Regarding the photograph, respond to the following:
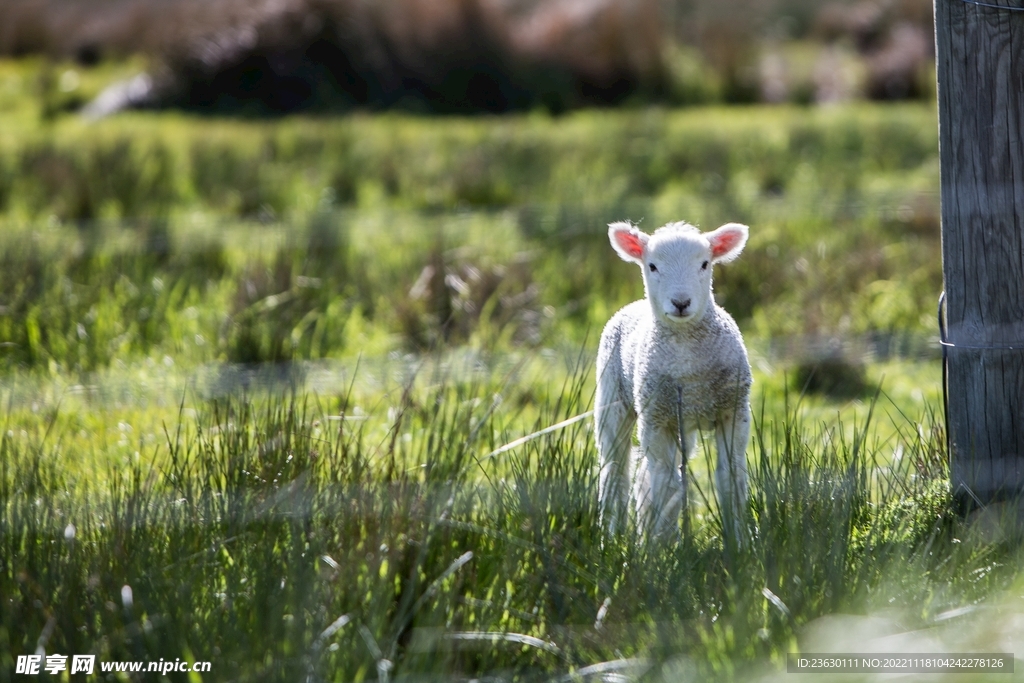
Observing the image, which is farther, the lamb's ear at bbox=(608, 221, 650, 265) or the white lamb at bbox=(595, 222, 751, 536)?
the lamb's ear at bbox=(608, 221, 650, 265)

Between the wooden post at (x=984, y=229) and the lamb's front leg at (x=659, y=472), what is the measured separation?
0.77 meters

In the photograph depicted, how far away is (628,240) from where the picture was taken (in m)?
3.26

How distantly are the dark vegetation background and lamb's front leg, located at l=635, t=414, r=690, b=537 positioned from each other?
10.4 meters

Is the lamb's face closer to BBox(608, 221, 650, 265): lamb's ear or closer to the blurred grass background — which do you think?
BBox(608, 221, 650, 265): lamb's ear

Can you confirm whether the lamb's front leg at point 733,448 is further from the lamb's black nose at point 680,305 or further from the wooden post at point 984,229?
the wooden post at point 984,229

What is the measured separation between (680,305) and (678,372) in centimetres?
21

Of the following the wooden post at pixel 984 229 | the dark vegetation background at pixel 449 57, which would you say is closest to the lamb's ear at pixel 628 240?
the wooden post at pixel 984 229

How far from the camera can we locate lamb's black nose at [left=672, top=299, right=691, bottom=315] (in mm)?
2965

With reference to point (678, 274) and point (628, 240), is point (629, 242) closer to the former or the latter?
point (628, 240)

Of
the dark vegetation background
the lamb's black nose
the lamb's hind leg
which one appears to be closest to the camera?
the lamb's hind leg

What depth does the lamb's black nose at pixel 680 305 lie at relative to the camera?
9.73 ft

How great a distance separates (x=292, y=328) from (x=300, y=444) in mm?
2545

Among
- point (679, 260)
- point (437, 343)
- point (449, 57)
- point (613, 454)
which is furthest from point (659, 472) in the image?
point (449, 57)

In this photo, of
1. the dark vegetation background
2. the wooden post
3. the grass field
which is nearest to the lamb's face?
the grass field
